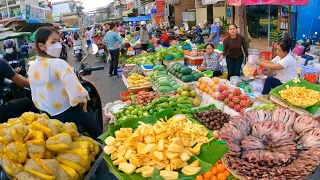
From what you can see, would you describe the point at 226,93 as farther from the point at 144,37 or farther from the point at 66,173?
the point at 144,37

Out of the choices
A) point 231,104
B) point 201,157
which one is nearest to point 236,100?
point 231,104

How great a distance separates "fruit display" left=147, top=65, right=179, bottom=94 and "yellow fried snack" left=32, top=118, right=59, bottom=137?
4.30 meters

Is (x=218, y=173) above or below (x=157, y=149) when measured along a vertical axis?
below

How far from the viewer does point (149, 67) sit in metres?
8.72

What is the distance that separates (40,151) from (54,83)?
119 cm

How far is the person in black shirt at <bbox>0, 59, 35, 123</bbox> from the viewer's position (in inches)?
140

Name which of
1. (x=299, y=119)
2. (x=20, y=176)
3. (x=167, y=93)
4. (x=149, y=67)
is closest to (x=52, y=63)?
(x=20, y=176)

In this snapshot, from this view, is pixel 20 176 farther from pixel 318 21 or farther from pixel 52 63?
pixel 318 21

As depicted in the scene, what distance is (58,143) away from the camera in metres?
2.02

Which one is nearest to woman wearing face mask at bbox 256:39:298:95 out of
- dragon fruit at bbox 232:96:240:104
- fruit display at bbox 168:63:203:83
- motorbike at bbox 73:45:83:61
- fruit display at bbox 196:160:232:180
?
dragon fruit at bbox 232:96:240:104

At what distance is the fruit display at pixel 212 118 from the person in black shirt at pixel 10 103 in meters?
2.55

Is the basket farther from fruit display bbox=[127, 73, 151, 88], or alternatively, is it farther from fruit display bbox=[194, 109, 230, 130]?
fruit display bbox=[194, 109, 230, 130]

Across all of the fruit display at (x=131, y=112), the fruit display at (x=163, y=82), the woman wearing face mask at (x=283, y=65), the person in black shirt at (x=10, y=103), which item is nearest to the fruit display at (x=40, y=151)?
the person in black shirt at (x=10, y=103)

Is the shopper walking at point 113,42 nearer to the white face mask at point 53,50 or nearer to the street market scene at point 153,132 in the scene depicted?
the street market scene at point 153,132
